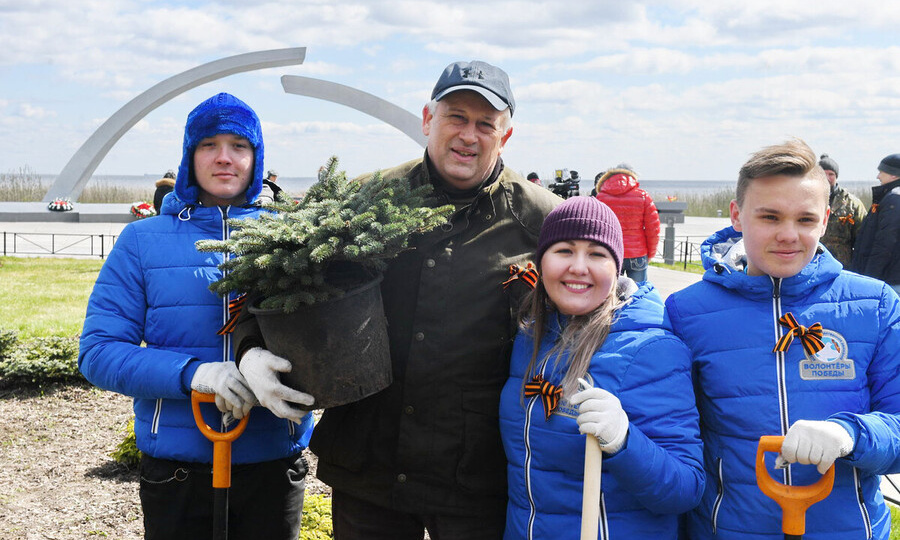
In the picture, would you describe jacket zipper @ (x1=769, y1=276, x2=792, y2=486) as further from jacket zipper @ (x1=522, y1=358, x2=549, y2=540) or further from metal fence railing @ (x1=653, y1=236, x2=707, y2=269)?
metal fence railing @ (x1=653, y1=236, x2=707, y2=269)

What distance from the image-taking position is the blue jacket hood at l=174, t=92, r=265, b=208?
2537 mm

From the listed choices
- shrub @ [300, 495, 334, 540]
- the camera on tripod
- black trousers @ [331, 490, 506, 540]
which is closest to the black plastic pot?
black trousers @ [331, 490, 506, 540]

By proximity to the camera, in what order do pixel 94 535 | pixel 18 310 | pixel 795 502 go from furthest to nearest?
pixel 18 310 < pixel 94 535 < pixel 795 502

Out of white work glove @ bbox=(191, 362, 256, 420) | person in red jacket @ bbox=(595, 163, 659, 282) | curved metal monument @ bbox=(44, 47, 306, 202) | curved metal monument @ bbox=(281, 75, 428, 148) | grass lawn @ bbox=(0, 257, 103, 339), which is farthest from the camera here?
curved metal monument @ bbox=(44, 47, 306, 202)

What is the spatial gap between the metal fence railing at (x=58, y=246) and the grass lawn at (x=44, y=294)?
144 centimetres

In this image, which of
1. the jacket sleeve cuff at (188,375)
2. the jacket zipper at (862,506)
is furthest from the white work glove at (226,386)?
the jacket zipper at (862,506)

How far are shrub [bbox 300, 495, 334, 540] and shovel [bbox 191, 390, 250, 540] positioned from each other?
1099mm

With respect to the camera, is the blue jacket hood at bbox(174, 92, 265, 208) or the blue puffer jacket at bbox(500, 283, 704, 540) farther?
the blue jacket hood at bbox(174, 92, 265, 208)

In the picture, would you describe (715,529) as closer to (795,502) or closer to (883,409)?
(795,502)

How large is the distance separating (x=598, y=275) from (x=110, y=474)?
374cm

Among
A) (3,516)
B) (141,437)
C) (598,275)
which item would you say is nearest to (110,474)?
(3,516)

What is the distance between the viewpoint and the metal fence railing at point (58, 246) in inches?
682

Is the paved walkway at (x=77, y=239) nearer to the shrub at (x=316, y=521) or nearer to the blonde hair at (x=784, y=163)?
the shrub at (x=316, y=521)

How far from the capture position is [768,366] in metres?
2.09
